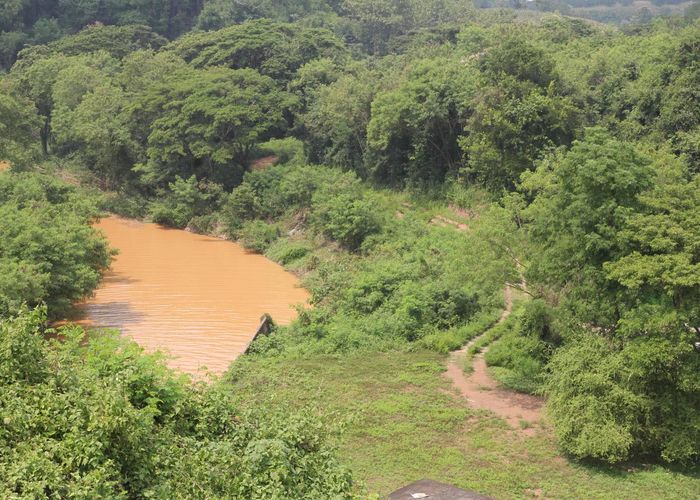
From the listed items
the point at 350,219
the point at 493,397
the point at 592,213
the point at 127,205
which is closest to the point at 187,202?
the point at 127,205

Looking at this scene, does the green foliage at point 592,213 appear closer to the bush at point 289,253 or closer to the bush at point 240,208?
the bush at point 289,253

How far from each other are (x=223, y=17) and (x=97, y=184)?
91.7 ft

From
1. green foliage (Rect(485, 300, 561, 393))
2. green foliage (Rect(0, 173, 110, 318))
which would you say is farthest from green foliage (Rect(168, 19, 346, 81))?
green foliage (Rect(485, 300, 561, 393))

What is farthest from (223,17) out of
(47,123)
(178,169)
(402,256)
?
(402,256)

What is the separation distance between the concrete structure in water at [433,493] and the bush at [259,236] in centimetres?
2125

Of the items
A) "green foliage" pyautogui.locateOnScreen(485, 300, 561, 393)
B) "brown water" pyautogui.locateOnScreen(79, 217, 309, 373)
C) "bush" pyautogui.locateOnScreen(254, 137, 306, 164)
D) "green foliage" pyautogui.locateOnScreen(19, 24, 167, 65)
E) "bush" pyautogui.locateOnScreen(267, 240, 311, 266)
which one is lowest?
"brown water" pyautogui.locateOnScreen(79, 217, 309, 373)

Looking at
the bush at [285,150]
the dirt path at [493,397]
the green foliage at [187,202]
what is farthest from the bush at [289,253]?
the dirt path at [493,397]

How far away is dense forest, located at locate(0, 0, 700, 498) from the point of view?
28.7ft

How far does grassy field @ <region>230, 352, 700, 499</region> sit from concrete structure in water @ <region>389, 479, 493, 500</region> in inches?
20.8

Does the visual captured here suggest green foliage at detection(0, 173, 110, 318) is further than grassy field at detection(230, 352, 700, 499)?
Yes

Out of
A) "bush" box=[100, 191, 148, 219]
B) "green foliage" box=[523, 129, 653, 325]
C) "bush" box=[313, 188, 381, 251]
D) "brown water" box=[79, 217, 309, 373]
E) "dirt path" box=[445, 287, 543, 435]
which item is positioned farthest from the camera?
"bush" box=[100, 191, 148, 219]

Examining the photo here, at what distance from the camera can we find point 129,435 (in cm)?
801

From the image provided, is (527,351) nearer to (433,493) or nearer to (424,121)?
(433,493)

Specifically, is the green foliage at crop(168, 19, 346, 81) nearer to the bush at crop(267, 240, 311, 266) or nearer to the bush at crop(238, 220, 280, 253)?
the bush at crop(238, 220, 280, 253)
